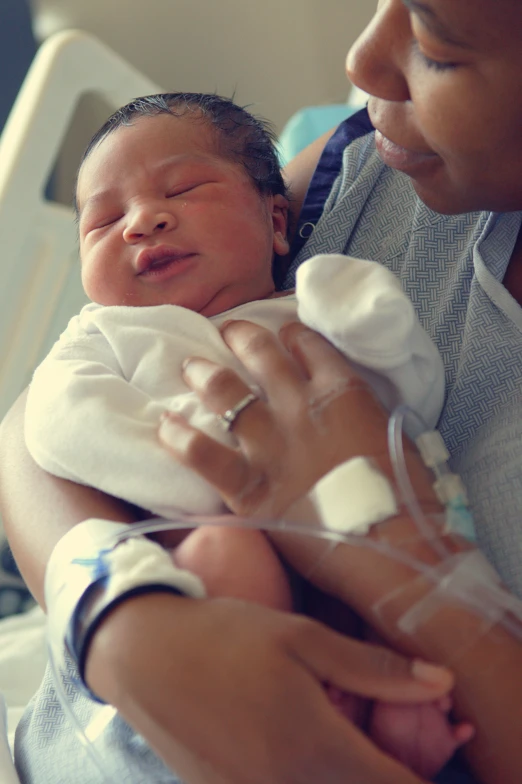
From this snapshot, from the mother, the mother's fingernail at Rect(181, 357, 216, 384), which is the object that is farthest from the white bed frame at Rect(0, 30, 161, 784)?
the mother's fingernail at Rect(181, 357, 216, 384)

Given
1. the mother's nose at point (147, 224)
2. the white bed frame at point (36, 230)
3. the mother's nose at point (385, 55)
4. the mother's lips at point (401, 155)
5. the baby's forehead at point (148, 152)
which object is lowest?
the white bed frame at point (36, 230)

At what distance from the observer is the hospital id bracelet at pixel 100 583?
0.70 meters

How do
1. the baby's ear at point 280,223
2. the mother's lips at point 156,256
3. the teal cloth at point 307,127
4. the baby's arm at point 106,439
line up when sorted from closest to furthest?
the baby's arm at point 106,439, the mother's lips at point 156,256, the baby's ear at point 280,223, the teal cloth at point 307,127

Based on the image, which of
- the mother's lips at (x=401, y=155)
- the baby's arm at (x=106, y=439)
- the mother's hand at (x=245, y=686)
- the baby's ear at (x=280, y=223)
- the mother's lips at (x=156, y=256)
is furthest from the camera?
the baby's ear at (x=280, y=223)

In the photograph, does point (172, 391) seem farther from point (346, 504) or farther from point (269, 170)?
point (269, 170)

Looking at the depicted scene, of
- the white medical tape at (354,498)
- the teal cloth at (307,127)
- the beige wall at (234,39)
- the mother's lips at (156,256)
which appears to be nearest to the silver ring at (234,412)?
the white medical tape at (354,498)

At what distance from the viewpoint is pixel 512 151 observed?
0.92 meters

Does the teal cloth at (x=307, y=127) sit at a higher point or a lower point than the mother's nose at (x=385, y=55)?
lower

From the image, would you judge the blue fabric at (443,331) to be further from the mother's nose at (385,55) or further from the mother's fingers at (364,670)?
the mother's nose at (385,55)

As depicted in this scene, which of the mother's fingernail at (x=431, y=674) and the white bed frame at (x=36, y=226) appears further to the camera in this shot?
the white bed frame at (x=36, y=226)

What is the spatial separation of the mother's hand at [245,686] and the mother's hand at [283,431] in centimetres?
12

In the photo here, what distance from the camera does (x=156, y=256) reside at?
1.08 m

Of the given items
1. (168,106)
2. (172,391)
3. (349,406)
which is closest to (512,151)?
(349,406)

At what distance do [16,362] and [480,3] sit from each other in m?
1.19
